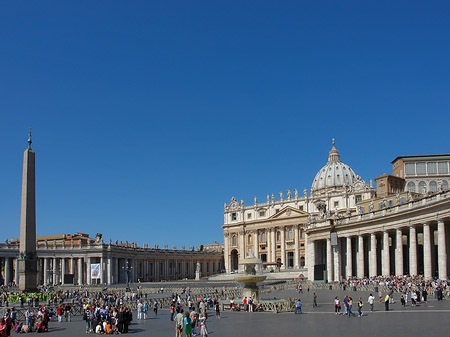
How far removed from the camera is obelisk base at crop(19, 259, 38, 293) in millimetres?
35969

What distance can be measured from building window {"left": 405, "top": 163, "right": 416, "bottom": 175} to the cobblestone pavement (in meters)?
55.4

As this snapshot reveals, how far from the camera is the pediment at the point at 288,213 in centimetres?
11171

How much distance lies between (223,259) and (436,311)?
111600 millimetres

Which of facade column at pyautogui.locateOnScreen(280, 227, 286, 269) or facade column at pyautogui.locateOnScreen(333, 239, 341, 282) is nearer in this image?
facade column at pyautogui.locateOnScreen(333, 239, 341, 282)

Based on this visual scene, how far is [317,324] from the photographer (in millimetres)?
22078

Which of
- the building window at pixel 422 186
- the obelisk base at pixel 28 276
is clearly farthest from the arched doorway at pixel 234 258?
the obelisk base at pixel 28 276

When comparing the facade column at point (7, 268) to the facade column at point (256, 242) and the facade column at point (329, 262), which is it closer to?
the facade column at point (329, 262)

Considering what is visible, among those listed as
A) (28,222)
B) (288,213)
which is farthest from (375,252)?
(288,213)

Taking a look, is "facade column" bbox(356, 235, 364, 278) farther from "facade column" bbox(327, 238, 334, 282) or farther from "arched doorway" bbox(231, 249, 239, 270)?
"arched doorway" bbox(231, 249, 239, 270)

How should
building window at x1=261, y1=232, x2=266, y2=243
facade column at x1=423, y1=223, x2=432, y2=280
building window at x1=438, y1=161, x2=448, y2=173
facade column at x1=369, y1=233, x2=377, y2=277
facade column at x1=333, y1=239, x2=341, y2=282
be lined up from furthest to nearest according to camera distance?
building window at x1=261, y1=232, x2=266, y2=243, building window at x1=438, y1=161, x2=448, y2=173, facade column at x1=333, y1=239, x2=341, y2=282, facade column at x1=369, y1=233, x2=377, y2=277, facade column at x1=423, y1=223, x2=432, y2=280

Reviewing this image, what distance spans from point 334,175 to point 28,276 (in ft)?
352

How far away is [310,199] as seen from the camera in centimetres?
11400

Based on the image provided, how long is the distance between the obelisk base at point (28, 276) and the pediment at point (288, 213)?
78.9 m

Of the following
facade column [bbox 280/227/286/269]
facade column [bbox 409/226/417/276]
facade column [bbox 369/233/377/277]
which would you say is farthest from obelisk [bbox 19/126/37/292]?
facade column [bbox 280/227/286/269]
